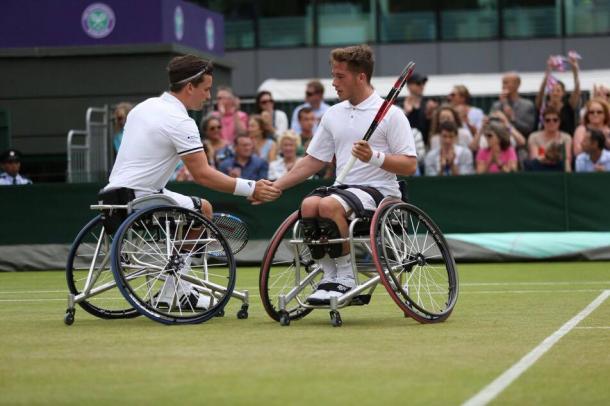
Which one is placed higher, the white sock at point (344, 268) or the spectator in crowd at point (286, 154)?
the spectator in crowd at point (286, 154)

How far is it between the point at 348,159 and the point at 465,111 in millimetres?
8456

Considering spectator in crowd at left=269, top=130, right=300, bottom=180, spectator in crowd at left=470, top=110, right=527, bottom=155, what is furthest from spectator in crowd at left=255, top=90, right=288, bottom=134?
spectator in crowd at left=470, top=110, right=527, bottom=155

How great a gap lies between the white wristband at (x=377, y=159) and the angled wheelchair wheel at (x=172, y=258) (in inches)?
40.2

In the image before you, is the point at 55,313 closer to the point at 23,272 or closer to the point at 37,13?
the point at 23,272

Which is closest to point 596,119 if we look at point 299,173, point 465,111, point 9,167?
point 465,111

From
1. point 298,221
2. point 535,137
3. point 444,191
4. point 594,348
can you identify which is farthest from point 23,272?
point 594,348

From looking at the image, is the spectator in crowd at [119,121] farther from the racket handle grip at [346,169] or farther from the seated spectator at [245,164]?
the racket handle grip at [346,169]

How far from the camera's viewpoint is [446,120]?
16.5m

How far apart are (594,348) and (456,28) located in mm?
24330

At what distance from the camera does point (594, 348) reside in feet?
24.7

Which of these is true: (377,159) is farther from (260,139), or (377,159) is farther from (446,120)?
(260,139)

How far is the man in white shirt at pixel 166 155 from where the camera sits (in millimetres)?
9227

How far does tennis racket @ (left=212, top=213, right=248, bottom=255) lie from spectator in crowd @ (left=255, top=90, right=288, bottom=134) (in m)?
7.77

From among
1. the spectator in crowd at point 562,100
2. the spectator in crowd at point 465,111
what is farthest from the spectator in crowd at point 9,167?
the spectator in crowd at point 562,100
